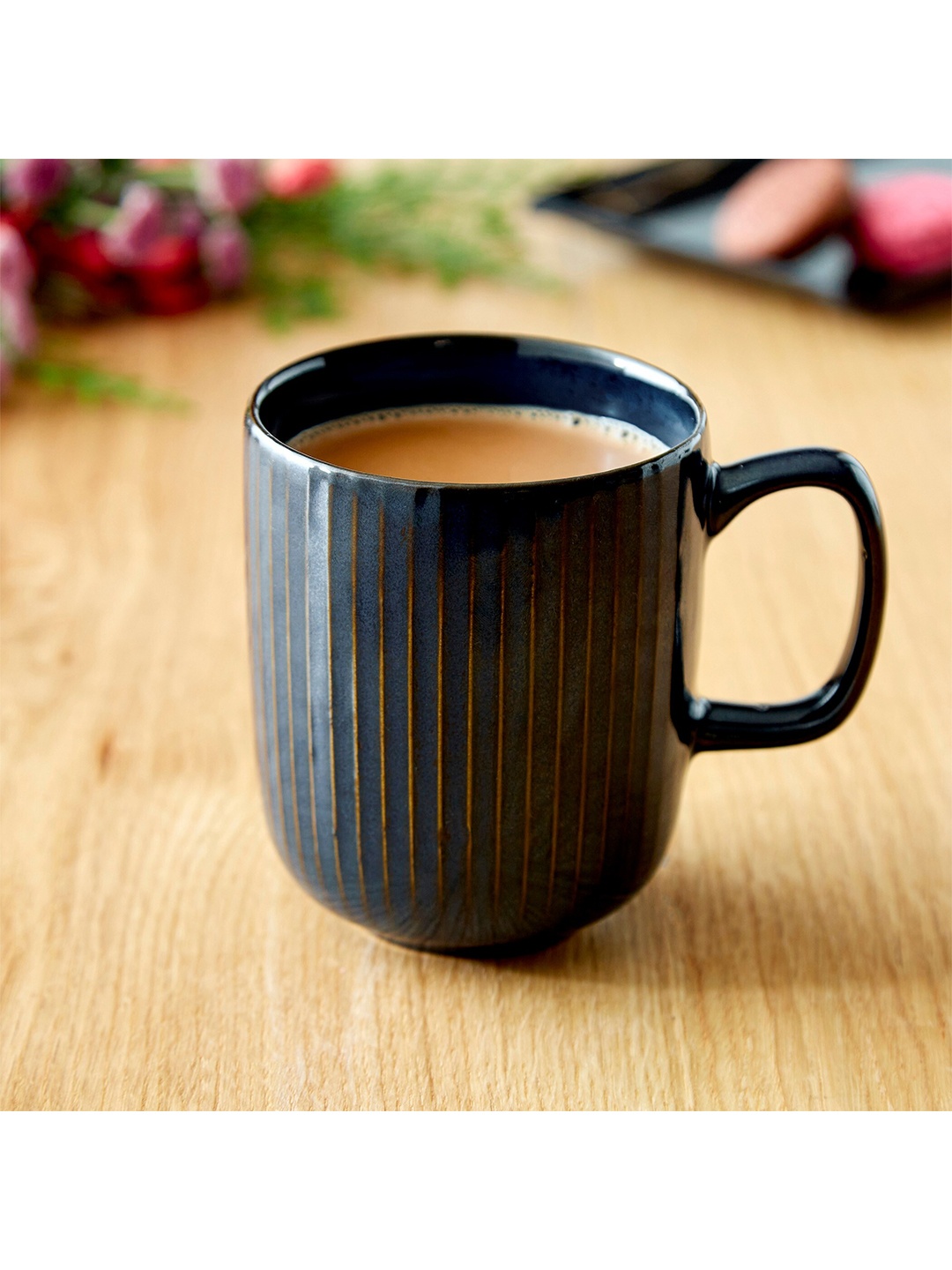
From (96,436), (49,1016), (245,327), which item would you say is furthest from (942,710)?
(245,327)

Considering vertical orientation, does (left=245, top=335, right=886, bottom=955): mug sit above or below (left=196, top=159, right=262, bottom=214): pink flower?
above

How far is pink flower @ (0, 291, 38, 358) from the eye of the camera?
1.13 m

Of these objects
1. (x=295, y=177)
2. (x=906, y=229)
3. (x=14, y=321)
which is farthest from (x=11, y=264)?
(x=906, y=229)

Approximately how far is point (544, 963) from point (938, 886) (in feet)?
0.61

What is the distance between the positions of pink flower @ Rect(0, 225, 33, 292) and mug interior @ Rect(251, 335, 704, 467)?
64cm

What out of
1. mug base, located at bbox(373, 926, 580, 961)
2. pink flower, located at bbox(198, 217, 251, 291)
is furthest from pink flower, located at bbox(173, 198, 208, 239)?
mug base, located at bbox(373, 926, 580, 961)

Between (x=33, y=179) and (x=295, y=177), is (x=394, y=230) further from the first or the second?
(x=33, y=179)

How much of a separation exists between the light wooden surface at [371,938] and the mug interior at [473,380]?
21 centimetres

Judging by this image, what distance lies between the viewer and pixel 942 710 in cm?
75

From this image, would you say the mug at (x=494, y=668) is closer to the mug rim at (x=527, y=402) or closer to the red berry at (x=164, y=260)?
the mug rim at (x=527, y=402)

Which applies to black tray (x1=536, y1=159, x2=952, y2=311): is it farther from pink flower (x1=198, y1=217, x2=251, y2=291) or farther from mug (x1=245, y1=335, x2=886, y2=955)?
mug (x1=245, y1=335, x2=886, y2=955)

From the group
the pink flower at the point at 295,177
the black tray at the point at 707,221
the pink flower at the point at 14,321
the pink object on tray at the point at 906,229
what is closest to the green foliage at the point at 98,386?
the pink flower at the point at 14,321

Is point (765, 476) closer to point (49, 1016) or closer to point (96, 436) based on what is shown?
point (49, 1016)

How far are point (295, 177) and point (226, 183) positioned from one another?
0.50 ft
